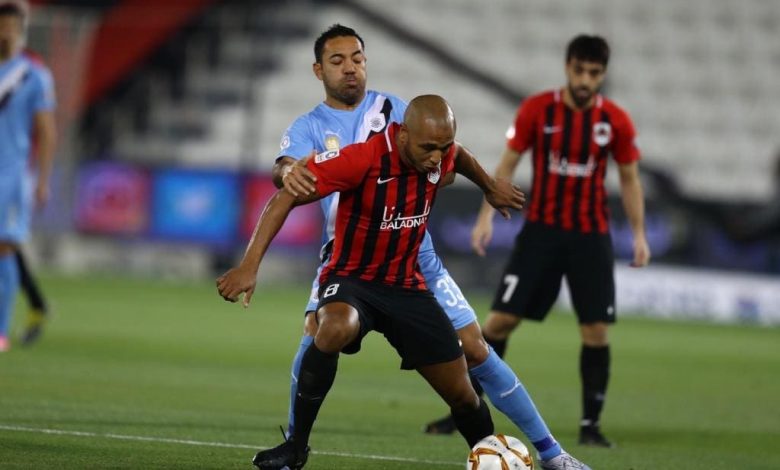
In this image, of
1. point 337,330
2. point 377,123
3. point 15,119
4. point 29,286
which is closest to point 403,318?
point 337,330

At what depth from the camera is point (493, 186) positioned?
19.8 ft

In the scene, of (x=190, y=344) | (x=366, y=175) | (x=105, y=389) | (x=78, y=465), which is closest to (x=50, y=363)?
(x=105, y=389)

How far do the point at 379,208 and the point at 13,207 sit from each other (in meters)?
5.68

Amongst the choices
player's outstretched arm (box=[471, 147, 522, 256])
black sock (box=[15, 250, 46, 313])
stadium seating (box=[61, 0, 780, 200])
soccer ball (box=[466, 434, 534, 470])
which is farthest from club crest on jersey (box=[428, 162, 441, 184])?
stadium seating (box=[61, 0, 780, 200])

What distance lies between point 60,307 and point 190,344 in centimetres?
334

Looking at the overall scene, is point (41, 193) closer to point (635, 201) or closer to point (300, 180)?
point (635, 201)

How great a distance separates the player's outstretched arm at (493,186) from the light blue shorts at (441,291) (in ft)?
1.38

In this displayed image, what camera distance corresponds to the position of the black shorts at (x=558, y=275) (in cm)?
790

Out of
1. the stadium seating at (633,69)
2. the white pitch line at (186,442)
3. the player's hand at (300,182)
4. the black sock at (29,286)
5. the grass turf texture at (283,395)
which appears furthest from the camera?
the stadium seating at (633,69)

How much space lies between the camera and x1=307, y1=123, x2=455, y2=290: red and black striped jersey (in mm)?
5617

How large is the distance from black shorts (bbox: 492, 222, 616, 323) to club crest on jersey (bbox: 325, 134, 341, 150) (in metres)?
1.96

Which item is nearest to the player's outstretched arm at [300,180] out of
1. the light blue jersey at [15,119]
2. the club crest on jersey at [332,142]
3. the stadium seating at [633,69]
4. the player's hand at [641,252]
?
the club crest on jersey at [332,142]

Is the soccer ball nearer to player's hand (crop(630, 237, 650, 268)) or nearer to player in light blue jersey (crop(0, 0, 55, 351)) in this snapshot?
player's hand (crop(630, 237, 650, 268))

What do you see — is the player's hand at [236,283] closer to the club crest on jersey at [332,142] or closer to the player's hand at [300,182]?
the player's hand at [300,182]
